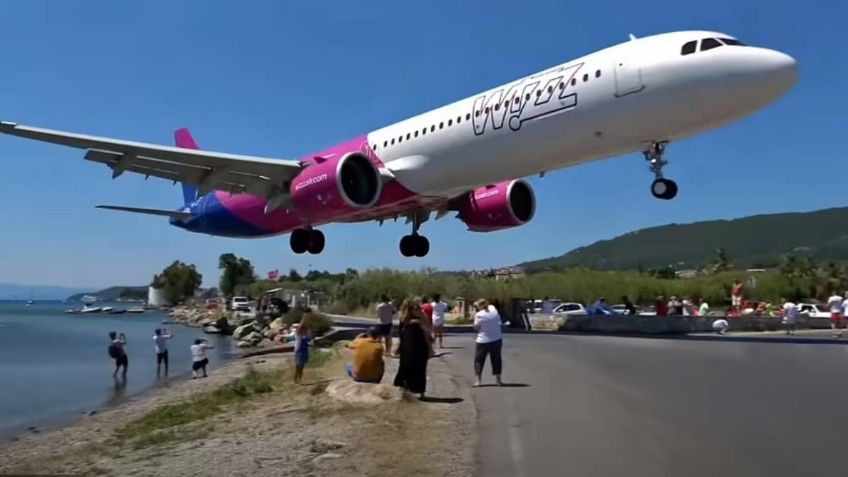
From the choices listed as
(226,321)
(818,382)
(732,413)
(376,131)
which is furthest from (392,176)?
(226,321)

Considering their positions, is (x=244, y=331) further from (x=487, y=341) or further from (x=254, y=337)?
(x=487, y=341)

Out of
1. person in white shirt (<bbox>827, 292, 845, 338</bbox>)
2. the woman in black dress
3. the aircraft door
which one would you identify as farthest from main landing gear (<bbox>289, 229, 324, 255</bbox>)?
the woman in black dress

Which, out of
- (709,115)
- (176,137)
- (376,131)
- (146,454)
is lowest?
(146,454)

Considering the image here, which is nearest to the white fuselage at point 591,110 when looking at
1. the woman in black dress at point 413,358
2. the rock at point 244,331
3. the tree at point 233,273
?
the woman in black dress at point 413,358

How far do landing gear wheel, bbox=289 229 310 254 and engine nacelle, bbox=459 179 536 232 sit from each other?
6449 mm

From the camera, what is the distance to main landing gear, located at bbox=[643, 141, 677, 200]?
20.9 m

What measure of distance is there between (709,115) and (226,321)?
47.3 meters

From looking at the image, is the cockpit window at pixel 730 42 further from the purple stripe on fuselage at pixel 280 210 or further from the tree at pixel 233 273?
the tree at pixel 233 273

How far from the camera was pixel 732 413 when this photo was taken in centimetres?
1069

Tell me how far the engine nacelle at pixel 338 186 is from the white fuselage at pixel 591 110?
1136 millimetres

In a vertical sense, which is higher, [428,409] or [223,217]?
[223,217]

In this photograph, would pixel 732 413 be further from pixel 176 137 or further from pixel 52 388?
pixel 176 137

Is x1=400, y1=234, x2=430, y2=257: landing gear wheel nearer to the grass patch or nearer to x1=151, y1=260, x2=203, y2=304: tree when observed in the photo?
the grass patch

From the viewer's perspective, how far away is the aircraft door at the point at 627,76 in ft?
67.1
